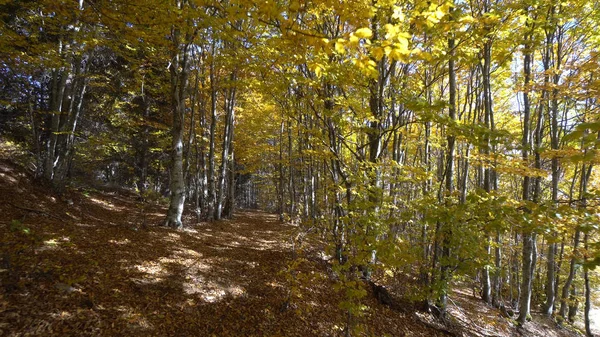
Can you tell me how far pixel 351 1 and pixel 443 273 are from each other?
5853 mm

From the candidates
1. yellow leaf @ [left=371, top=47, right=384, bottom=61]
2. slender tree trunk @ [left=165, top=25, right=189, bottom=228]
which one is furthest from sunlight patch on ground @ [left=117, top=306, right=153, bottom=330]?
slender tree trunk @ [left=165, top=25, right=189, bottom=228]

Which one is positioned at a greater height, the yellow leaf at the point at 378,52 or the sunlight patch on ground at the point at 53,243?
the yellow leaf at the point at 378,52

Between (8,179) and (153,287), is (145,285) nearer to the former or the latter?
(153,287)

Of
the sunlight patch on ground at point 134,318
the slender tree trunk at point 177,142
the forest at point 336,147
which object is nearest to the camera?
the forest at point 336,147

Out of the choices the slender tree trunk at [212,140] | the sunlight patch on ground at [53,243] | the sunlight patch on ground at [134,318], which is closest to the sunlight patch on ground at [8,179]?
the sunlight patch on ground at [53,243]

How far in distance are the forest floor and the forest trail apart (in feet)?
0.06

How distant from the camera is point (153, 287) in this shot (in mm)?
4930

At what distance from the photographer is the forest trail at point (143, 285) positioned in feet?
12.1

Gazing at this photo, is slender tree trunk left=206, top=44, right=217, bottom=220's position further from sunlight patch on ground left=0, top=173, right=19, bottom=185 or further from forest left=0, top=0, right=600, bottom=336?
sunlight patch on ground left=0, top=173, right=19, bottom=185

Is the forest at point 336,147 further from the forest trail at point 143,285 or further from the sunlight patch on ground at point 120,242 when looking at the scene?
the sunlight patch on ground at point 120,242

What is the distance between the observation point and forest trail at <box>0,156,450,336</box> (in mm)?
3701

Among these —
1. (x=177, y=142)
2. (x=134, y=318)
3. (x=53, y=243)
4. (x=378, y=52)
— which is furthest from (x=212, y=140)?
(x=378, y=52)

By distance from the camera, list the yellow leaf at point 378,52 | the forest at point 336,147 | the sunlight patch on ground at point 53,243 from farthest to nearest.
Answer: the sunlight patch on ground at point 53,243, the forest at point 336,147, the yellow leaf at point 378,52

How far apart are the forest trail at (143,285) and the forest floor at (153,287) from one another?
19 millimetres
